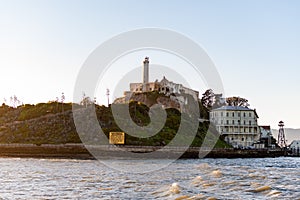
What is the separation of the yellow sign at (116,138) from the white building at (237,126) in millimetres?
53955

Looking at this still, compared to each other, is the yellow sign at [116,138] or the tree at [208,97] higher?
the tree at [208,97]

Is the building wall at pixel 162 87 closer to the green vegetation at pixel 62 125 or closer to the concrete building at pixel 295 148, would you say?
the green vegetation at pixel 62 125

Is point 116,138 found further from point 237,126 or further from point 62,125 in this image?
point 237,126

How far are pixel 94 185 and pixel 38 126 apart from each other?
98.9m

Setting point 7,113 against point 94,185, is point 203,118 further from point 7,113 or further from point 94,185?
point 94,185

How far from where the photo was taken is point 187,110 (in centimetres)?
16550

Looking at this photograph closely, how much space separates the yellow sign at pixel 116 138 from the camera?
342ft

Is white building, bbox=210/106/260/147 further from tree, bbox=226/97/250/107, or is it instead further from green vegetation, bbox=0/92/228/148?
tree, bbox=226/97/250/107

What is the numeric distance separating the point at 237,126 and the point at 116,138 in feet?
197

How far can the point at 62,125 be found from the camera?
400ft

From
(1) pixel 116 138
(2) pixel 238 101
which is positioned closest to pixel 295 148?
(2) pixel 238 101

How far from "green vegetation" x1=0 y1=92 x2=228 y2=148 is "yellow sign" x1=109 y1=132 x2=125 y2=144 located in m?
2.33

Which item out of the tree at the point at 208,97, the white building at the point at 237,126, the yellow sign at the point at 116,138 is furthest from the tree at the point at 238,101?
the yellow sign at the point at 116,138

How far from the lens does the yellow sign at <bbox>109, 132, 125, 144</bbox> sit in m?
104
